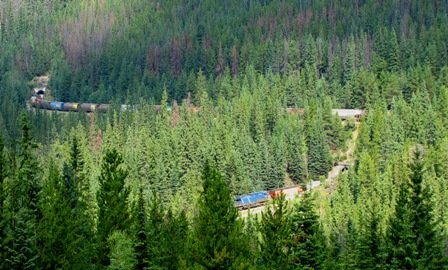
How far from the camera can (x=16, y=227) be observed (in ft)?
151

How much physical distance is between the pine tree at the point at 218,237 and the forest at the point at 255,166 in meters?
0.07

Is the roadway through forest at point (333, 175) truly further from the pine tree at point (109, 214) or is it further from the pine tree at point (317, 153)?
the pine tree at point (109, 214)

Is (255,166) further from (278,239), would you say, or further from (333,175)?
(278,239)

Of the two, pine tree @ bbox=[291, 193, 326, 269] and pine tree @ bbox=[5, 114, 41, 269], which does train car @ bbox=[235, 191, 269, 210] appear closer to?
pine tree @ bbox=[5, 114, 41, 269]

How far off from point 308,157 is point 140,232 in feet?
286

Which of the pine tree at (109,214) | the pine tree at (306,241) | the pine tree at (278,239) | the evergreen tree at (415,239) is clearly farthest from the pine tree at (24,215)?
the evergreen tree at (415,239)

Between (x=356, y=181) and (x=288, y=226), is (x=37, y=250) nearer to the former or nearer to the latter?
(x=288, y=226)

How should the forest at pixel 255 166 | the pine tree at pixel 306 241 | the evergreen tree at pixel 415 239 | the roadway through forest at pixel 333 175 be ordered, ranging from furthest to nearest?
the roadway through forest at pixel 333 175, the evergreen tree at pixel 415 239, the forest at pixel 255 166, the pine tree at pixel 306 241

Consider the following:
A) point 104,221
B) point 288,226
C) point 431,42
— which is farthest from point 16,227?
point 431,42

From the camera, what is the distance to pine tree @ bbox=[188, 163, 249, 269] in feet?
121

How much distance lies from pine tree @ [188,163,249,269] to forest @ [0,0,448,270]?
7 cm

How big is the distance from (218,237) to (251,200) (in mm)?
79382

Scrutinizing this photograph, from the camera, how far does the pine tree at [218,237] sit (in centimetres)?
3697

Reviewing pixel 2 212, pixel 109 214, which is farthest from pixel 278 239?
pixel 2 212
